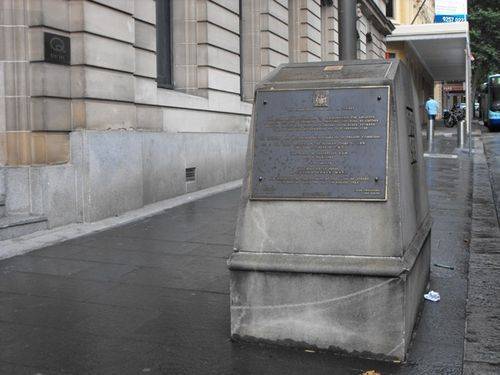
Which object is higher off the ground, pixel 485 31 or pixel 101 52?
pixel 485 31

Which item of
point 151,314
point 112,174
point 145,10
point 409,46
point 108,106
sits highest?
point 409,46

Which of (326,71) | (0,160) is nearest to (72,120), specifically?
(0,160)

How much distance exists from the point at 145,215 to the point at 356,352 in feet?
19.0

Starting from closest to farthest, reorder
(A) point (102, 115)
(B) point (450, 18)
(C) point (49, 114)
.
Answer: (C) point (49, 114) → (A) point (102, 115) → (B) point (450, 18)

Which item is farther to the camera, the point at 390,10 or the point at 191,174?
the point at 390,10

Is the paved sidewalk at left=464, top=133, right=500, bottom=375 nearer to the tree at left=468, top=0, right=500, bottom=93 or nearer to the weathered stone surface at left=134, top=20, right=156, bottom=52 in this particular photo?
the weathered stone surface at left=134, top=20, right=156, bottom=52

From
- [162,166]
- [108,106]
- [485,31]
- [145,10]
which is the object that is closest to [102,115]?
Result: [108,106]

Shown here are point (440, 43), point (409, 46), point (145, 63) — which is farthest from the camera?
point (409, 46)

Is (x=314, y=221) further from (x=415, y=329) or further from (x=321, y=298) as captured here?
(x=415, y=329)

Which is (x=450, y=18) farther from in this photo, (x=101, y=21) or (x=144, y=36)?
(x=101, y=21)

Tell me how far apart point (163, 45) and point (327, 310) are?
9.42m

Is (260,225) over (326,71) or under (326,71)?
under

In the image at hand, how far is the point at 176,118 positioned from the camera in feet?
37.9

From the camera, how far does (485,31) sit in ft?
173
